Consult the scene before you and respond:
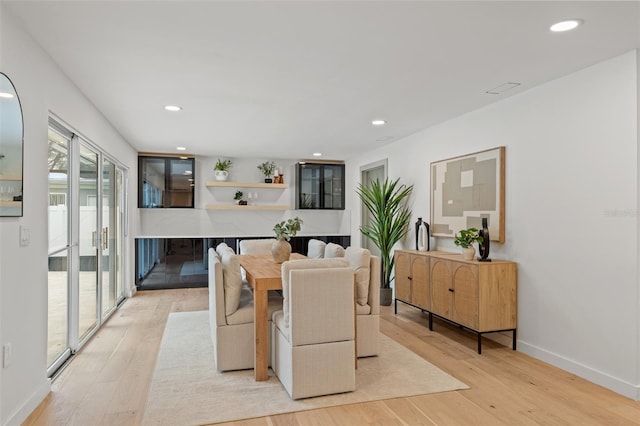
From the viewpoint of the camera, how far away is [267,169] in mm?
7750

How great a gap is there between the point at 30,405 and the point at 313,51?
291 centimetres

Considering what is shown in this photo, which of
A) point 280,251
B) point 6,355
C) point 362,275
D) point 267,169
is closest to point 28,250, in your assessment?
point 6,355

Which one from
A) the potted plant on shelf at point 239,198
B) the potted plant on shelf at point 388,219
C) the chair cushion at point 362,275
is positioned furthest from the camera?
the potted plant on shelf at point 239,198

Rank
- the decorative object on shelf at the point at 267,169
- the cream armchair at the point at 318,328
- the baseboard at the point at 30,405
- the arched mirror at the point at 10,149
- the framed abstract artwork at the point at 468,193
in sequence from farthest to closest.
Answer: the decorative object on shelf at the point at 267,169, the framed abstract artwork at the point at 468,193, the cream armchair at the point at 318,328, the baseboard at the point at 30,405, the arched mirror at the point at 10,149

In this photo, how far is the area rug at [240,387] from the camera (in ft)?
8.39

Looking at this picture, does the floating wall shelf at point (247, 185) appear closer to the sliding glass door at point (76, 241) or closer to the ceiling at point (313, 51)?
the sliding glass door at point (76, 241)

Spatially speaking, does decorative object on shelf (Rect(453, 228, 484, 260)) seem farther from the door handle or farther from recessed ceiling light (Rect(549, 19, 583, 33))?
the door handle

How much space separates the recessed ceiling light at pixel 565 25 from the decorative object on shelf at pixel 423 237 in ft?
9.31

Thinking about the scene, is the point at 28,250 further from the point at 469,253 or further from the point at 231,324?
the point at 469,253

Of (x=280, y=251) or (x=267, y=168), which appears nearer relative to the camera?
(x=280, y=251)

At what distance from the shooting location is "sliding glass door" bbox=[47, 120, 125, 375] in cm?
323

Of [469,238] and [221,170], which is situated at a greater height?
[221,170]

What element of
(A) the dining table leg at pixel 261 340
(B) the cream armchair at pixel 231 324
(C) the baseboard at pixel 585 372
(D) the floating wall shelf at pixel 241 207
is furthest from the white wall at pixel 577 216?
(D) the floating wall shelf at pixel 241 207

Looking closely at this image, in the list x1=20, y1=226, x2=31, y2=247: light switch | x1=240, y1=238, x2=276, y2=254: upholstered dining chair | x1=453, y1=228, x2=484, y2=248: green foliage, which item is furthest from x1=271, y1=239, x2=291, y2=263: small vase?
x1=20, y1=226, x2=31, y2=247: light switch
